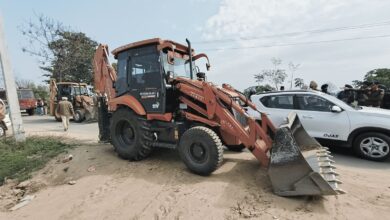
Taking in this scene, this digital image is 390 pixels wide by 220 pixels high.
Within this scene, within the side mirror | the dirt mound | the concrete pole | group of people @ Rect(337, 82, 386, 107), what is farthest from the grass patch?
group of people @ Rect(337, 82, 386, 107)

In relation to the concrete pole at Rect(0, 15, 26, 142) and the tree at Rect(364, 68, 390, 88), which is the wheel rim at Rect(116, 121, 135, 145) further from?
the tree at Rect(364, 68, 390, 88)

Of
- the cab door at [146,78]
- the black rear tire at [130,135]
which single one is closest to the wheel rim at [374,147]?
the cab door at [146,78]

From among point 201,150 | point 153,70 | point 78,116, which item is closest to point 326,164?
point 201,150

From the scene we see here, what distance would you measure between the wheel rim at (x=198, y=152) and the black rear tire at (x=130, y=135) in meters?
1.29

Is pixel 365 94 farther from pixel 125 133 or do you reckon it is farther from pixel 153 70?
pixel 125 133

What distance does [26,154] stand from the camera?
339 inches

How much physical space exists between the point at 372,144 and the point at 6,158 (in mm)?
9628

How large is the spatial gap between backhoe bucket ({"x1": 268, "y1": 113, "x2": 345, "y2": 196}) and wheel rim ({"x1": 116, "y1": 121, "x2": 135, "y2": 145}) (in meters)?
3.68

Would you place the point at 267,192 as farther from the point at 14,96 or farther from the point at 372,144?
the point at 14,96

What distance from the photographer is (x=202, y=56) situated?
7375 millimetres

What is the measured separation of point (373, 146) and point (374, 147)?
29 millimetres

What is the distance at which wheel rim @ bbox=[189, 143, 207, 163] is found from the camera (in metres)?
Result: 5.55

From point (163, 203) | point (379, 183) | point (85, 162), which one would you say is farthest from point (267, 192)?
point (85, 162)

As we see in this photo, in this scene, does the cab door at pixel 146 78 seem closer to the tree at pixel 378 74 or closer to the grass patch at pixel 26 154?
the grass patch at pixel 26 154
